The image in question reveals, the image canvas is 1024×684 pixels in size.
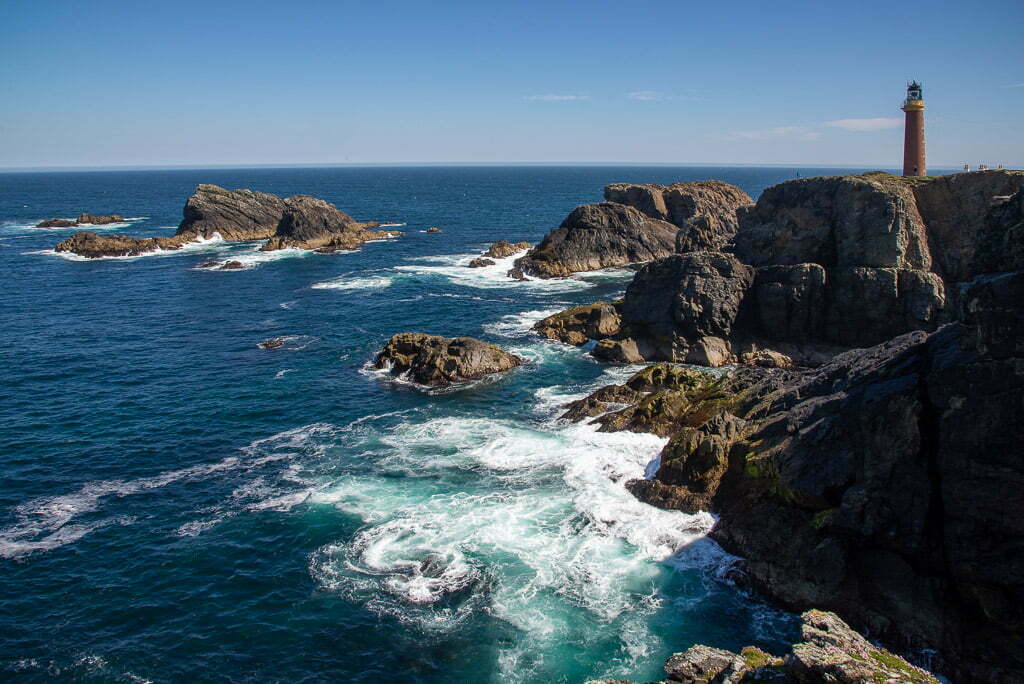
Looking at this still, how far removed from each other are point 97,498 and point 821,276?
173 feet

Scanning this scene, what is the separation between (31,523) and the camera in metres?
33.5

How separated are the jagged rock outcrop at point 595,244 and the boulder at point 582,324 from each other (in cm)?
2849

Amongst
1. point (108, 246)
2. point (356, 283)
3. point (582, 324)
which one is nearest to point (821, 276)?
point (582, 324)

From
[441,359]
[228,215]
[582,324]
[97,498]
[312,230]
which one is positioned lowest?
[97,498]

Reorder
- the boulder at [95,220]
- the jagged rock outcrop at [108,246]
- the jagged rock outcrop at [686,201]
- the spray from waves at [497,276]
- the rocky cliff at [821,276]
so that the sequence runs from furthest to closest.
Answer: the boulder at [95,220], the jagged rock outcrop at [108,246], the jagged rock outcrop at [686,201], the spray from waves at [497,276], the rocky cliff at [821,276]

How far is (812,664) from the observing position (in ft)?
58.5

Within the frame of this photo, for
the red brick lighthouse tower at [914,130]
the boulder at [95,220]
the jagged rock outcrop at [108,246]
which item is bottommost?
the jagged rock outcrop at [108,246]

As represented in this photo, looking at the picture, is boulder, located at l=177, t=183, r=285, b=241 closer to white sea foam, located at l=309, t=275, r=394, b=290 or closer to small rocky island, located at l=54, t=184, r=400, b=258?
small rocky island, located at l=54, t=184, r=400, b=258

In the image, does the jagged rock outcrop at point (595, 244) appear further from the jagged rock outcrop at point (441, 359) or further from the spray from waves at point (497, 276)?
the jagged rock outcrop at point (441, 359)

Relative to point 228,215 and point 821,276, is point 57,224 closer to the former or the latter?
point 228,215

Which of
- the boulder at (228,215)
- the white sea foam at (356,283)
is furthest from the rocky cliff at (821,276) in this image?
the boulder at (228,215)

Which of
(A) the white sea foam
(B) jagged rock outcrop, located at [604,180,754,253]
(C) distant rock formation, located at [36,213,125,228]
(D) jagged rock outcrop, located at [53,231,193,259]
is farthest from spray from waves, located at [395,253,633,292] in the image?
(C) distant rock formation, located at [36,213,125,228]

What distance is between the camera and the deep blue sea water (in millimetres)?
24812

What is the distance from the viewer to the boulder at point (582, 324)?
6334 centimetres
